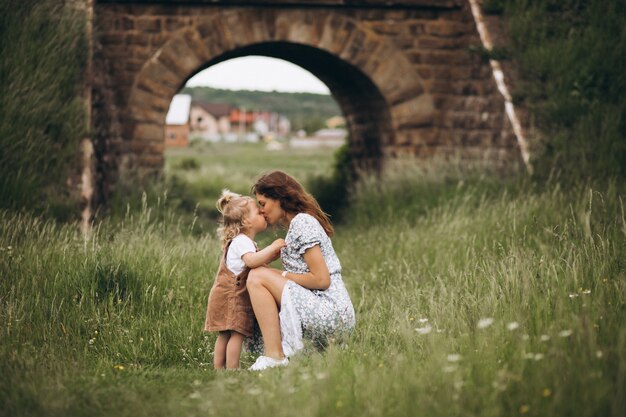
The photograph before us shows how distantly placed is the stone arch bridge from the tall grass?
1.25 feet

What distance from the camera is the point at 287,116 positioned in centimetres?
12588

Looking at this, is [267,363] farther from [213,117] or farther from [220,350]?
[213,117]

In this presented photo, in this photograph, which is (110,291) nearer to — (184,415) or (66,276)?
(66,276)

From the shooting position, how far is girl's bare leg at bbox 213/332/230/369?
210 inches

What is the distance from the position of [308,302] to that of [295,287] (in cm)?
12

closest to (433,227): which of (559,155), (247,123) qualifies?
(559,155)

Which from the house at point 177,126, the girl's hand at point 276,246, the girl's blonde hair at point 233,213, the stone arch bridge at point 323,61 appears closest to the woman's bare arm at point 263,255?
the girl's hand at point 276,246

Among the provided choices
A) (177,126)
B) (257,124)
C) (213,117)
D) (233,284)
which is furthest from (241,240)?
(257,124)

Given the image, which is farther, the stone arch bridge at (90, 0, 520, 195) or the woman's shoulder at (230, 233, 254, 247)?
the stone arch bridge at (90, 0, 520, 195)

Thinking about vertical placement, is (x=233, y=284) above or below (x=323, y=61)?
below

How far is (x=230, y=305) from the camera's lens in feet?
17.4

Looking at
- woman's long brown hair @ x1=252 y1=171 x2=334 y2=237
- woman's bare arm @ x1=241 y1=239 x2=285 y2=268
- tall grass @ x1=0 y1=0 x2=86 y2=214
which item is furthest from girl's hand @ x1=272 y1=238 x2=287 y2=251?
tall grass @ x1=0 y1=0 x2=86 y2=214

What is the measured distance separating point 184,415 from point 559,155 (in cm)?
732

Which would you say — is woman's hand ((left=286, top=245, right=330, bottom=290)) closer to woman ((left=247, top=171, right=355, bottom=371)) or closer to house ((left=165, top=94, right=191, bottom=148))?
woman ((left=247, top=171, right=355, bottom=371))
